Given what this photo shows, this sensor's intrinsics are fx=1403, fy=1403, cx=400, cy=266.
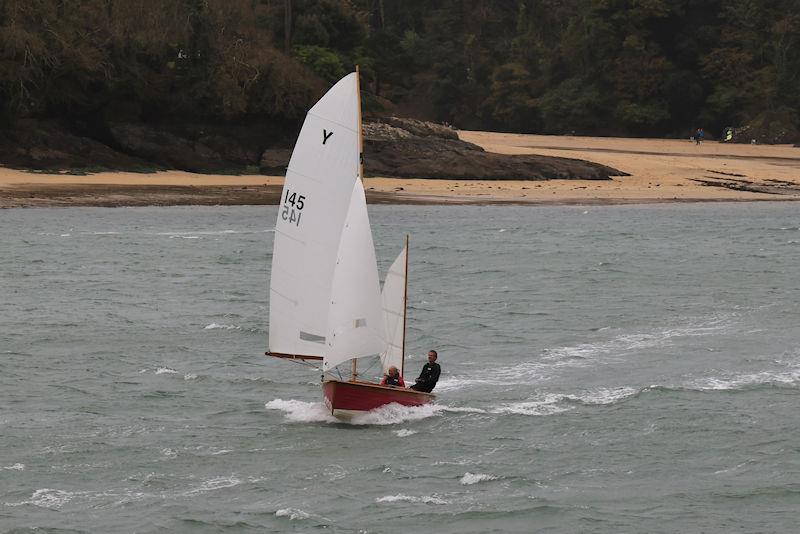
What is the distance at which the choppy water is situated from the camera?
2112 cm

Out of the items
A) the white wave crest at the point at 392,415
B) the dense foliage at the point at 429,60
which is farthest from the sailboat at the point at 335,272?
the dense foliage at the point at 429,60

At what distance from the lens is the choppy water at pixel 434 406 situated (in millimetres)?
21125

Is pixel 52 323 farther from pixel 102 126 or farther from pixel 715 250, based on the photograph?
pixel 102 126

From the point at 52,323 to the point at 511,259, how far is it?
1961cm

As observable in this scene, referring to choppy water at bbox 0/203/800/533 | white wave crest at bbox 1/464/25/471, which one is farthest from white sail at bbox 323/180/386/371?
white wave crest at bbox 1/464/25/471

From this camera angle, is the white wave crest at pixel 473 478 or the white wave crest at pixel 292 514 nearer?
the white wave crest at pixel 292 514

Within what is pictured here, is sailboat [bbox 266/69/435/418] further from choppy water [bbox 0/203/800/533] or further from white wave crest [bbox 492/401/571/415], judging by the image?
white wave crest [bbox 492/401/571/415]

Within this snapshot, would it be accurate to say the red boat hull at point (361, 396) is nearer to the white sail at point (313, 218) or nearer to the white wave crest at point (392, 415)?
the white wave crest at point (392, 415)

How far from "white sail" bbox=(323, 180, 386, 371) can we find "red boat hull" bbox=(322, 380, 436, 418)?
59cm

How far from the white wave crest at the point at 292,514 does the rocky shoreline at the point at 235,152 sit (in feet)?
161

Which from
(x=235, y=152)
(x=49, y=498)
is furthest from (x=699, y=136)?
(x=49, y=498)

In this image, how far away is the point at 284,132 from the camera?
74.8 m

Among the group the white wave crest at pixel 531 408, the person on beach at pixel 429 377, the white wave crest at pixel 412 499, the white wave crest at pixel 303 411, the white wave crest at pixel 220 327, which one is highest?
the person on beach at pixel 429 377

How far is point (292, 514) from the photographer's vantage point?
2069 cm
